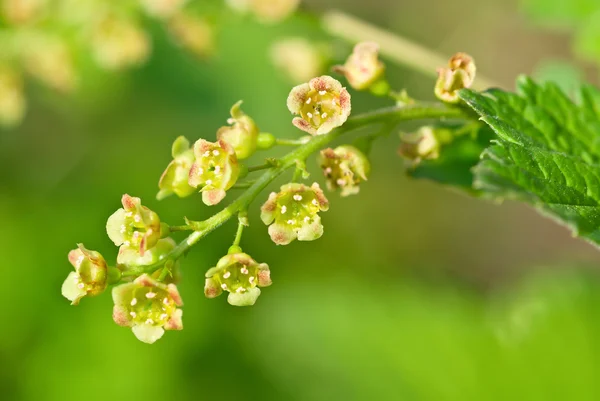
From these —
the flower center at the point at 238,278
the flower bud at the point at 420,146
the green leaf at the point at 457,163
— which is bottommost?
the flower center at the point at 238,278

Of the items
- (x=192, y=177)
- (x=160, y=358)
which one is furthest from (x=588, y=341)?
(x=192, y=177)

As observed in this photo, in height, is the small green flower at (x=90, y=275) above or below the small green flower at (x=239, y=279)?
below

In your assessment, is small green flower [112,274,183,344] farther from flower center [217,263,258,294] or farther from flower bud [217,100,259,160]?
flower bud [217,100,259,160]

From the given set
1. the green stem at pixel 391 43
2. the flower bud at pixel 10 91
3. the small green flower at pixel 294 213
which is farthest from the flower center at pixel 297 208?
the flower bud at pixel 10 91

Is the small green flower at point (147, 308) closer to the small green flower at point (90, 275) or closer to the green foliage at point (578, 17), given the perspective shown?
the small green flower at point (90, 275)

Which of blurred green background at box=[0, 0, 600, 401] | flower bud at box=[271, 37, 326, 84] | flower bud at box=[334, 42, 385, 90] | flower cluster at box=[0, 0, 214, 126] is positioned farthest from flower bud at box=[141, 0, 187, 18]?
flower bud at box=[334, 42, 385, 90]
